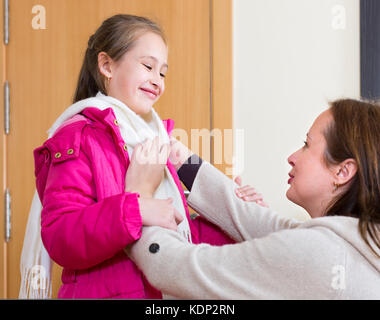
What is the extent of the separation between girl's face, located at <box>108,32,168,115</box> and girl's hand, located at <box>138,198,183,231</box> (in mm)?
→ 287

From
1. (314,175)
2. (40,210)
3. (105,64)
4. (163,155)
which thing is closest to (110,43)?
(105,64)

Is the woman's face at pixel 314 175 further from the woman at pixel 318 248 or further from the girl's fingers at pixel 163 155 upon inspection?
the girl's fingers at pixel 163 155

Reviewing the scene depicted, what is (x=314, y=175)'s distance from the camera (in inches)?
31.9

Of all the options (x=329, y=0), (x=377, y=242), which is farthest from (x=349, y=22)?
(x=377, y=242)

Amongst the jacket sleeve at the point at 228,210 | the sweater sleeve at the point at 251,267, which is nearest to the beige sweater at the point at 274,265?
the sweater sleeve at the point at 251,267

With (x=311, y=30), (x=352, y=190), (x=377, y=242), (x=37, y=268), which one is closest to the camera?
(x=377, y=242)

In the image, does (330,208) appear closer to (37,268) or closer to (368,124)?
(368,124)

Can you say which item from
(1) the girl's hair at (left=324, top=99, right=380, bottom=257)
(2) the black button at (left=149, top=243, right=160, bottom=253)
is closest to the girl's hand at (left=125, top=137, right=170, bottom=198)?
(2) the black button at (left=149, top=243, right=160, bottom=253)

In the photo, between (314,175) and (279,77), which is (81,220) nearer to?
(314,175)

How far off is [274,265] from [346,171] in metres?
0.25

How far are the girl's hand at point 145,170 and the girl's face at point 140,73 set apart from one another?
0.14 m

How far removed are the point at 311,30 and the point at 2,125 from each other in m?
1.16

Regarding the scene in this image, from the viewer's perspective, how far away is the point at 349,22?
1.42 m

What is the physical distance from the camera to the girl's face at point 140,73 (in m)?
0.90
